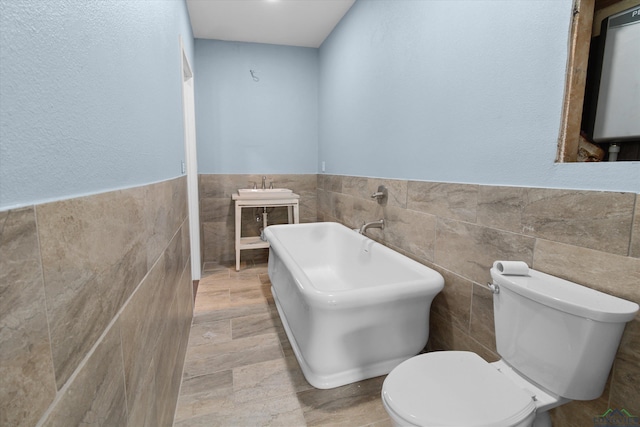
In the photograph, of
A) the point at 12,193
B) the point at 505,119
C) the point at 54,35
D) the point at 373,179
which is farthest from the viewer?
the point at 373,179

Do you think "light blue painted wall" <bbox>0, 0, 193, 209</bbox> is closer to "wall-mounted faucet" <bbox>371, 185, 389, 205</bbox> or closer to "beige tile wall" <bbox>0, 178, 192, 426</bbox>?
"beige tile wall" <bbox>0, 178, 192, 426</bbox>

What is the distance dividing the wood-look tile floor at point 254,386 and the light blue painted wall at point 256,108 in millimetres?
1894

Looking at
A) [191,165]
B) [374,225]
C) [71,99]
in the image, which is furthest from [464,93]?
[191,165]

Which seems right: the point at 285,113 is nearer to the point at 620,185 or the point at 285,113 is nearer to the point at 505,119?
the point at 505,119

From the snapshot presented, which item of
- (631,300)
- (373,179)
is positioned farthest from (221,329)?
(631,300)

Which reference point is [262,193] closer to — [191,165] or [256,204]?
[256,204]

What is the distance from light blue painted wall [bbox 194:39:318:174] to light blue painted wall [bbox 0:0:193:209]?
2485 millimetres

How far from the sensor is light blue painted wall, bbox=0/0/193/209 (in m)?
0.37

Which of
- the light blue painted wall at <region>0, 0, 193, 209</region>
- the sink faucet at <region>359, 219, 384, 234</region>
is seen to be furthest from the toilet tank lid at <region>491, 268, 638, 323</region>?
the light blue painted wall at <region>0, 0, 193, 209</region>

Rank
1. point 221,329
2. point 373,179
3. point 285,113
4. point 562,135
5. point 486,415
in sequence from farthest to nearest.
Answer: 1. point 285,113
2. point 373,179
3. point 221,329
4. point 562,135
5. point 486,415

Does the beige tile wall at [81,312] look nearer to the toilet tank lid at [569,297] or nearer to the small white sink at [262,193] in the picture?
the toilet tank lid at [569,297]

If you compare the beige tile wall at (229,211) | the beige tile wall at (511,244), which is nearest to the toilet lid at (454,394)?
the beige tile wall at (511,244)

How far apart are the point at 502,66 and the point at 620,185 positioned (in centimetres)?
68

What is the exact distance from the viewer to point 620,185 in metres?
0.90
